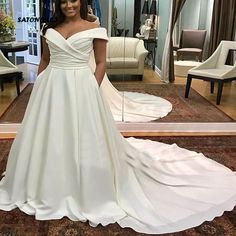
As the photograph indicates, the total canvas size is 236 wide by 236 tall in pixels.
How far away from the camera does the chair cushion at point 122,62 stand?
383 centimetres

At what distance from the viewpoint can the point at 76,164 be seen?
6.68ft

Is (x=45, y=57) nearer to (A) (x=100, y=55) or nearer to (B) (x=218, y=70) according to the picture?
(A) (x=100, y=55)

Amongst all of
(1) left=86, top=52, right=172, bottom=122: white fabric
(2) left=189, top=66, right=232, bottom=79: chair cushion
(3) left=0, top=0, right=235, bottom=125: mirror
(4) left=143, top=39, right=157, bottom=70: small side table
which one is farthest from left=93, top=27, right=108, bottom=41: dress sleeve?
(2) left=189, top=66, right=232, bottom=79: chair cushion

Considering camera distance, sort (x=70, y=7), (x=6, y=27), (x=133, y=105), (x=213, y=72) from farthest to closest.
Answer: (x=213, y=72) → (x=133, y=105) → (x=6, y=27) → (x=70, y=7)

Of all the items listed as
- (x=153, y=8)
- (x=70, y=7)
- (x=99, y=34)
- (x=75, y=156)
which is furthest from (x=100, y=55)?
(x=153, y=8)

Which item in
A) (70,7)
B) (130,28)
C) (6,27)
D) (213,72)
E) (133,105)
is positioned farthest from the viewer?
(213,72)

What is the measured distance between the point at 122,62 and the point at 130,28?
403 millimetres

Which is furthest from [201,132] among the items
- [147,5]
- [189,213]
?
[189,213]

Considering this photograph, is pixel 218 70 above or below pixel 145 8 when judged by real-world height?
below

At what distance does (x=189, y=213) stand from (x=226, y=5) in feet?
9.26

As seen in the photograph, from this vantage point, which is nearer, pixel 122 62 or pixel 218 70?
pixel 122 62

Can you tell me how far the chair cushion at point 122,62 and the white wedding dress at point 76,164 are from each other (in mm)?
1767

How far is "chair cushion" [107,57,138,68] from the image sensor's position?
12.6 ft

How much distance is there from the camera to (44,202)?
207 centimetres
